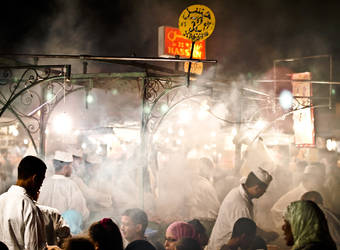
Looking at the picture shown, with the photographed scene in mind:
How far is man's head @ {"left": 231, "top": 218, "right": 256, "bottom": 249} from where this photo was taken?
6.49m

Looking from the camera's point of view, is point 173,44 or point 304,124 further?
point 173,44

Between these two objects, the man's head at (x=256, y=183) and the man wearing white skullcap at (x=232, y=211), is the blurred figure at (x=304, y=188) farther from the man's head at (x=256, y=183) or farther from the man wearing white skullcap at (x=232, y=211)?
the man wearing white skullcap at (x=232, y=211)

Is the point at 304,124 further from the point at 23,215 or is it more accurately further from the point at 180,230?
the point at 23,215

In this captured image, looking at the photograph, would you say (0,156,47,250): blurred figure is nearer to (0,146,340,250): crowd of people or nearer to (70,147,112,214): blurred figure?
(0,146,340,250): crowd of people

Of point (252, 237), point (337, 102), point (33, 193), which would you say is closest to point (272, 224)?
point (252, 237)

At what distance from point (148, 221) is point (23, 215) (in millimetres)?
4824

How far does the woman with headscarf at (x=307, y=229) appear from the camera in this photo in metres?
3.18

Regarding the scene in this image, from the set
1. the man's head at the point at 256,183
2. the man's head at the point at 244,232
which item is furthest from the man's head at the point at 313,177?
the man's head at the point at 244,232

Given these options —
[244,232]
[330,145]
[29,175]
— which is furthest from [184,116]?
[29,175]

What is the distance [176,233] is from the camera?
222 inches

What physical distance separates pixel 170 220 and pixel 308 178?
193 inches

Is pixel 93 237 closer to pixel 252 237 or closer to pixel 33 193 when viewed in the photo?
pixel 33 193

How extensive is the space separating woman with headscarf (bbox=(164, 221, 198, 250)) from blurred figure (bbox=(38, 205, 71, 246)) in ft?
6.86

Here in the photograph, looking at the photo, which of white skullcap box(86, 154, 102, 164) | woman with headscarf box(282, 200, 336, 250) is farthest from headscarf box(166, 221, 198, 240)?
white skullcap box(86, 154, 102, 164)
